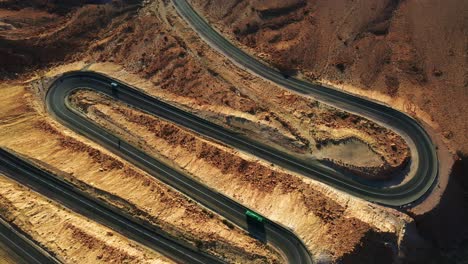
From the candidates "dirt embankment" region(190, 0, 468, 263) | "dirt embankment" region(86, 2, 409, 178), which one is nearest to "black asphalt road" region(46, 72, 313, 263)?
"dirt embankment" region(86, 2, 409, 178)

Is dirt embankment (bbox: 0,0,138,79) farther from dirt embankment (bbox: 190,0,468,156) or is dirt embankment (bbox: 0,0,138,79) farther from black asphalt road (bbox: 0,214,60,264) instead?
black asphalt road (bbox: 0,214,60,264)

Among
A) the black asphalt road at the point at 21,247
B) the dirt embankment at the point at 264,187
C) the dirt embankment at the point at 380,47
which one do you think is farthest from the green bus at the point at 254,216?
the dirt embankment at the point at 380,47

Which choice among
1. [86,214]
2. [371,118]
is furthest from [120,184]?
[371,118]

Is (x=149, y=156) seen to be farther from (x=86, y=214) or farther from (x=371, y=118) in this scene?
(x=371, y=118)

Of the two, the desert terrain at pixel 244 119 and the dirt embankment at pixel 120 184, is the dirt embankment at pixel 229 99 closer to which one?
the desert terrain at pixel 244 119

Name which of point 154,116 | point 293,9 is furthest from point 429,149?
point 154,116

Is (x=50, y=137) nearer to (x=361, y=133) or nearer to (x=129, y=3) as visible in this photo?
(x=129, y=3)
